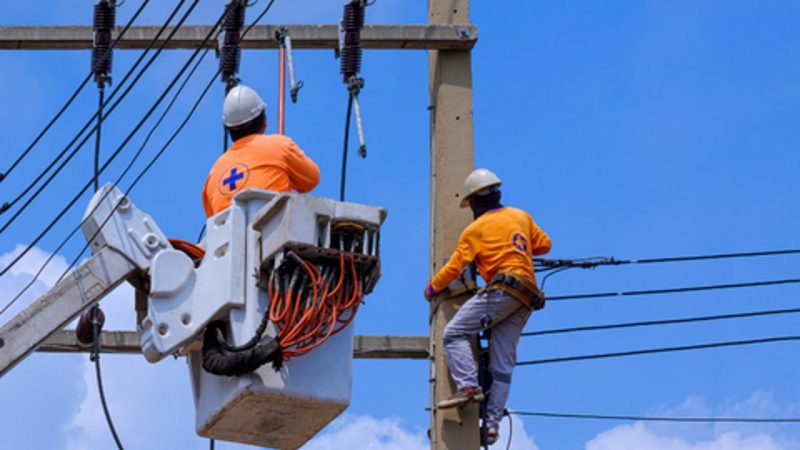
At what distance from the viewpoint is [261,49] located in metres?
12.6

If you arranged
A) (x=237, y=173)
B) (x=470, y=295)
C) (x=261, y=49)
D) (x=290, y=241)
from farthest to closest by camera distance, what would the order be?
(x=261, y=49)
(x=470, y=295)
(x=237, y=173)
(x=290, y=241)

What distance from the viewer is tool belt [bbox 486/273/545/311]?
11.6m

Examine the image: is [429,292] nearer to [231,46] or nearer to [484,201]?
[484,201]

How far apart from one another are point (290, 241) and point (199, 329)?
2.70ft

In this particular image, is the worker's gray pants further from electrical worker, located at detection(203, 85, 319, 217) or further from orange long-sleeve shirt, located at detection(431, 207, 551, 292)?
electrical worker, located at detection(203, 85, 319, 217)

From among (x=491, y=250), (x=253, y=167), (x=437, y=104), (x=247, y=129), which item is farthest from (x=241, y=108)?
(x=491, y=250)

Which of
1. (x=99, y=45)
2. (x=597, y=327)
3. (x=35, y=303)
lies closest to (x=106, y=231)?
(x=35, y=303)

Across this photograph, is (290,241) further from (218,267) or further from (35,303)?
(35,303)

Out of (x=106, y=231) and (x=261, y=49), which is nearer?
(x=106, y=231)

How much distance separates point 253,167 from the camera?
10.9 meters

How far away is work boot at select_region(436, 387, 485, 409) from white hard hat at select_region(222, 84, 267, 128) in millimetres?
2095

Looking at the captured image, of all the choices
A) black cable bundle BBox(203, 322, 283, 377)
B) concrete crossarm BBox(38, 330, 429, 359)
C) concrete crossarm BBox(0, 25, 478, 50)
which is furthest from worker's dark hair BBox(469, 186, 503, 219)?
black cable bundle BBox(203, 322, 283, 377)

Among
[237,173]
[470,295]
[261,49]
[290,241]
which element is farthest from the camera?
[261,49]

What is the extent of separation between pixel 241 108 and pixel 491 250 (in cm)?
180
